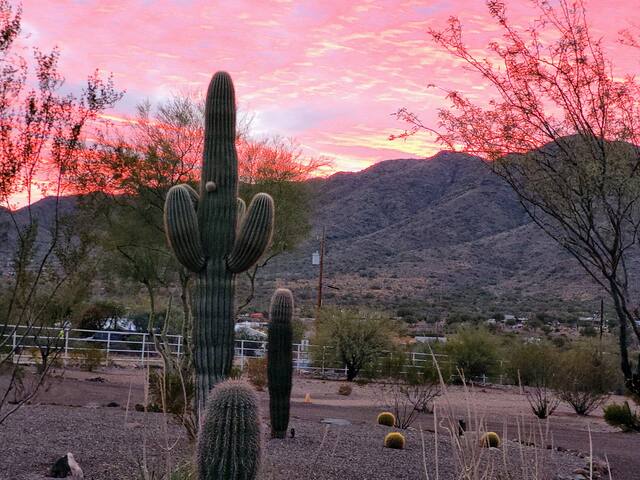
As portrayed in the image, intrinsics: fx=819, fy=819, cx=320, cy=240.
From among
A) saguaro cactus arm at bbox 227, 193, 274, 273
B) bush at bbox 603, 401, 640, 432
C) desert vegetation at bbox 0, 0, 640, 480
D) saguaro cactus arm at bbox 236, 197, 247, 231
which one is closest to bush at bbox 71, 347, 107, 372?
desert vegetation at bbox 0, 0, 640, 480

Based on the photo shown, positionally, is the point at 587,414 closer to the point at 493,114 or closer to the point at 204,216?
the point at 493,114

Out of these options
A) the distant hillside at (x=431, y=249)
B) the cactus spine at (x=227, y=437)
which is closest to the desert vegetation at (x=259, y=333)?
the cactus spine at (x=227, y=437)

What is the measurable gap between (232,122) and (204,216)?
154 cm

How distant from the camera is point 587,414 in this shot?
23.6 m

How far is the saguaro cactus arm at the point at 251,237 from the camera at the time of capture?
11.1 m

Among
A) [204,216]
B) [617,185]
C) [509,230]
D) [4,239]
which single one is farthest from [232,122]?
[509,230]

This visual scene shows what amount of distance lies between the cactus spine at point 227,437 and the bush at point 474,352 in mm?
27102

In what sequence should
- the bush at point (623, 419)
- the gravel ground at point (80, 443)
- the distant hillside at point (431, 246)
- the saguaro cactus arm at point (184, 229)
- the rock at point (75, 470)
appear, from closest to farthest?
the rock at point (75, 470)
the gravel ground at point (80, 443)
the saguaro cactus arm at point (184, 229)
the bush at point (623, 419)
the distant hillside at point (431, 246)

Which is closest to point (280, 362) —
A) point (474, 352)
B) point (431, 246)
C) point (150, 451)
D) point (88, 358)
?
point (150, 451)

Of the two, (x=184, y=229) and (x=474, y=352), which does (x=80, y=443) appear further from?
(x=474, y=352)

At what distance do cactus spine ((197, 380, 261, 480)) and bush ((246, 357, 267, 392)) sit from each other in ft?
57.8

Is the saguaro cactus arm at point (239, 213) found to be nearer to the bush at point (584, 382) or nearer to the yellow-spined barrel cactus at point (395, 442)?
the yellow-spined barrel cactus at point (395, 442)

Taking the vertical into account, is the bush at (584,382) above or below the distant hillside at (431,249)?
below

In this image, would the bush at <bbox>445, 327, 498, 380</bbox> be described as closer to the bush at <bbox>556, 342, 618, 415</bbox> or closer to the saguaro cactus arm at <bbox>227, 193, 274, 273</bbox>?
the bush at <bbox>556, 342, 618, 415</bbox>
